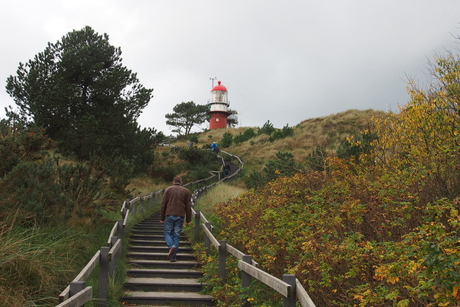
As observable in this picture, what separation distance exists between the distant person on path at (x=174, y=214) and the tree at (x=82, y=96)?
12.7 meters

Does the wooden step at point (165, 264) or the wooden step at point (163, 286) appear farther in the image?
the wooden step at point (165, 264)

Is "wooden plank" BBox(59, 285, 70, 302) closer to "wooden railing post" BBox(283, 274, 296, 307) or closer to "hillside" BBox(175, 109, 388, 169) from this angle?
"wooden railing post" BBox(283, 274, 296, 307)

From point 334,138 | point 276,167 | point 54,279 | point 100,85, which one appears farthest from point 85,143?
point 334,138

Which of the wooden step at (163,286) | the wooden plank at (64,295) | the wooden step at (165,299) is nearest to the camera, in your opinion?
the wooden plank at (64,295)

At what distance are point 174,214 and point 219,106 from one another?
59.7 metres

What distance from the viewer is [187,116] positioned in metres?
73.9

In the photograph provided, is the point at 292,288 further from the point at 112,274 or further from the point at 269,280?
the point at 112,274

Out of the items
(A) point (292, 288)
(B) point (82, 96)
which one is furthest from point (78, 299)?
(B) point (82, 96)

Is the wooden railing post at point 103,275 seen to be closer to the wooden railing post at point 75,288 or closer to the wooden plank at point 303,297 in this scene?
the wooden railing post at point 75,288

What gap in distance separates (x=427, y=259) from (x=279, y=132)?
44.1m

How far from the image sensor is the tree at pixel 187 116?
7331 centimetres

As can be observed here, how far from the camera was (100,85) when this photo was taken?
2356 cm

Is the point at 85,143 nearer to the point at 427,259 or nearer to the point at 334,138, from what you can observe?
the point at 427,259

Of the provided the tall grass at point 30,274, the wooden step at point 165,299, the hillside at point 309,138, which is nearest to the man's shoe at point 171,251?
the wooden step at point 165,299
